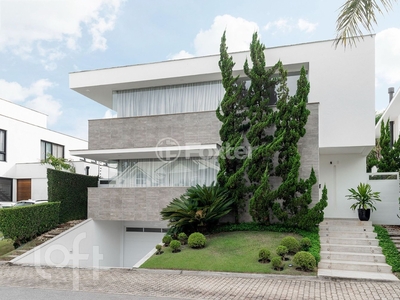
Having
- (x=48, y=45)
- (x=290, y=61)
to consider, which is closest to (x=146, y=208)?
(x=290, y=61)

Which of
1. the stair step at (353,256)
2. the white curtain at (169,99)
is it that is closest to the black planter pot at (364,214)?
the stair step at (353,256)

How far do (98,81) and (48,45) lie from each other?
19.4 feet

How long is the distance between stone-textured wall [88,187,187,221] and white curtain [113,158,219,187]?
32.9 inches

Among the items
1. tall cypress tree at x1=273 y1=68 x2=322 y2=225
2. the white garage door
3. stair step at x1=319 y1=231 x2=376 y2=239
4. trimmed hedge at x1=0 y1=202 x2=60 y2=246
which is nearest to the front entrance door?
trimmed hedge at x1=0 y1=202 x2=60 y2=246

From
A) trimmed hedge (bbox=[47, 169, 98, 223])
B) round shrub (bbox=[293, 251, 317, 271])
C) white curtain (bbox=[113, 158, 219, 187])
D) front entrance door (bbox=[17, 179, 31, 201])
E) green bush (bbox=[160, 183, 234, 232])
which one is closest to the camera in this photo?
round shrub (bbox=[293, 251, 317, 271])

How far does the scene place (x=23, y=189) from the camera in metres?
28.1

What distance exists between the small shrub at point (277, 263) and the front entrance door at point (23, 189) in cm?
2432

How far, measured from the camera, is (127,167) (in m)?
16.2

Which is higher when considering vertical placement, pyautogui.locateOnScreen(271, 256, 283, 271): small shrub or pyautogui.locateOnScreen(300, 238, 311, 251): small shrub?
pyautogui.locateOnScreen(300, 238, 311, 251): small shrub

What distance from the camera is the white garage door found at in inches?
635

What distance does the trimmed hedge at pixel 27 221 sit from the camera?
41.9 ft

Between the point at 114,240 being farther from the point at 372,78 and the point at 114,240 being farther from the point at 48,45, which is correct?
the point at 372,78

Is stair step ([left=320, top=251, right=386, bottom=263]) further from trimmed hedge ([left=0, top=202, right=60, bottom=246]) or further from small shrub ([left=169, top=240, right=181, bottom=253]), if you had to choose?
trimmed hedge ([left=0, top=202, right=60, bottom=246])

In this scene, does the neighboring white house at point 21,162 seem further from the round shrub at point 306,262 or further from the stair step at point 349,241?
the round shrub at point 306,262
